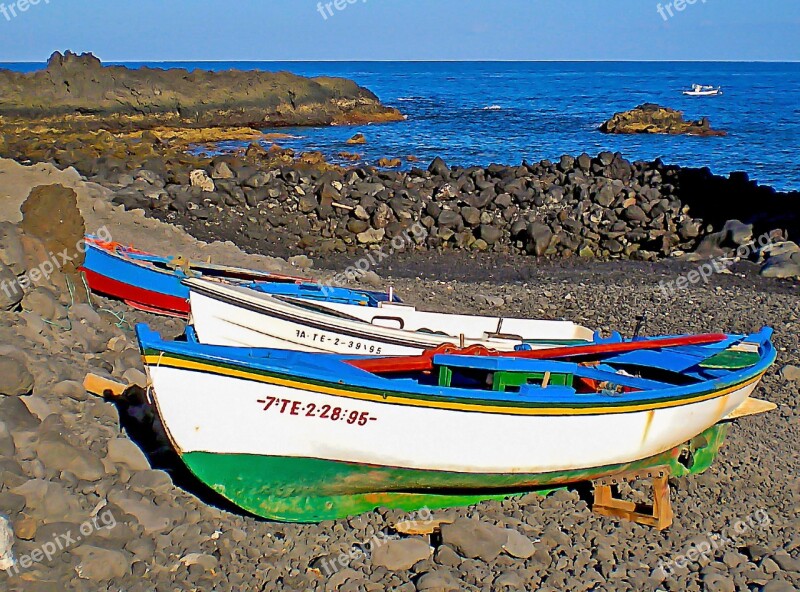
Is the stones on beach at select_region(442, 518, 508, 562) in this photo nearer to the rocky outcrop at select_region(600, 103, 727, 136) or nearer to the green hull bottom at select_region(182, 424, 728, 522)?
the green hull bottom at select_region(182, 424, 728, 522)

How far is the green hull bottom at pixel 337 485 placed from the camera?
6.11 m

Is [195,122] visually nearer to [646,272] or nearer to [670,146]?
[670,146]

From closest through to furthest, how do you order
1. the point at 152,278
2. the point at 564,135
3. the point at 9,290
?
the point at 9,290, the point at 152,278, the point at 564,135

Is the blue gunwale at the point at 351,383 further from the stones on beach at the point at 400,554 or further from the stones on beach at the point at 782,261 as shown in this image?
→ the stones on beach at the point at 782,261

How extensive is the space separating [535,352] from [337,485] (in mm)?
2176

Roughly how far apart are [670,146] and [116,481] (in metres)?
39.1

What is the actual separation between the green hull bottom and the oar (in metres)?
0.90

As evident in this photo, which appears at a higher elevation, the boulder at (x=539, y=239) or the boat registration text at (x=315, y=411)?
the boat registration text at (x=315, y=411)

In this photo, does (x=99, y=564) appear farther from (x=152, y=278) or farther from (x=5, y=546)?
(x=152, y=278)

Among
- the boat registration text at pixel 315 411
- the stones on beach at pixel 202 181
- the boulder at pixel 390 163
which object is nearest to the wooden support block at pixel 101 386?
the boat registration text at pixel 315 411

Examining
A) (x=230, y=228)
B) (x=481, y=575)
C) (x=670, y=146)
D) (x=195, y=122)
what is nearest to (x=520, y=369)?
(x=481, y=575)

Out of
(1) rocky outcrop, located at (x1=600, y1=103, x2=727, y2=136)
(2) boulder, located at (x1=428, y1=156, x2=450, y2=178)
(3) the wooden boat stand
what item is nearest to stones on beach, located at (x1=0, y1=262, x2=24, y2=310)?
(3) the wooden boat stand

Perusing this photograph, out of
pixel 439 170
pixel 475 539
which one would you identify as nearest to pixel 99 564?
pixel 475 539

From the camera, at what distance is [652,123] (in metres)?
50.5
